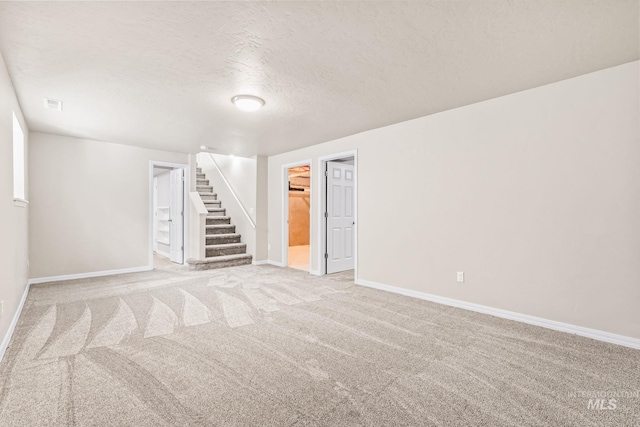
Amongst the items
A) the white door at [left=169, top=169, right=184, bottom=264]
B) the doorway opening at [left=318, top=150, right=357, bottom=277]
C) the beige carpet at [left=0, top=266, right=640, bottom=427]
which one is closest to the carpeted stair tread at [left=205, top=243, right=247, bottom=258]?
the white door at [left=169, top=169, right=184, bottom=264]

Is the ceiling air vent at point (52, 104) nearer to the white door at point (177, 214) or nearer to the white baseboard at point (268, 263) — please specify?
the white door at point (177, 214)

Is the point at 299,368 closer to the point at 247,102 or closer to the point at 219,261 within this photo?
the point at 247,102

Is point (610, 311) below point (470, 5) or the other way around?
below

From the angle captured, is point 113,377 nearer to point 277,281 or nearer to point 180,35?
point 180,35

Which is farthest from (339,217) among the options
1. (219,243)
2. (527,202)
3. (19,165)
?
(19,165)

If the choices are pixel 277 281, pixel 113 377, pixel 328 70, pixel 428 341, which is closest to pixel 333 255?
pixel 277 281

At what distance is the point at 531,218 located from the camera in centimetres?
297

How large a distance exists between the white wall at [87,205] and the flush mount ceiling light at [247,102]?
3334 millimetres

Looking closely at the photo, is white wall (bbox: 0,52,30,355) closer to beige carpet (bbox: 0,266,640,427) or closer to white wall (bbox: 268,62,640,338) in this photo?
beige carpet (bbox: 0,266,640,427)

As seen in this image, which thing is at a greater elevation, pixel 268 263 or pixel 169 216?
pixel 169 216

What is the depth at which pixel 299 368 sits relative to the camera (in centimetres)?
214

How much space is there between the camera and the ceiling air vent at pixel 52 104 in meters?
3.25

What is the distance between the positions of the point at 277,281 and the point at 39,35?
377 centimetres

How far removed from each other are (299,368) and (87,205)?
15.9ft
